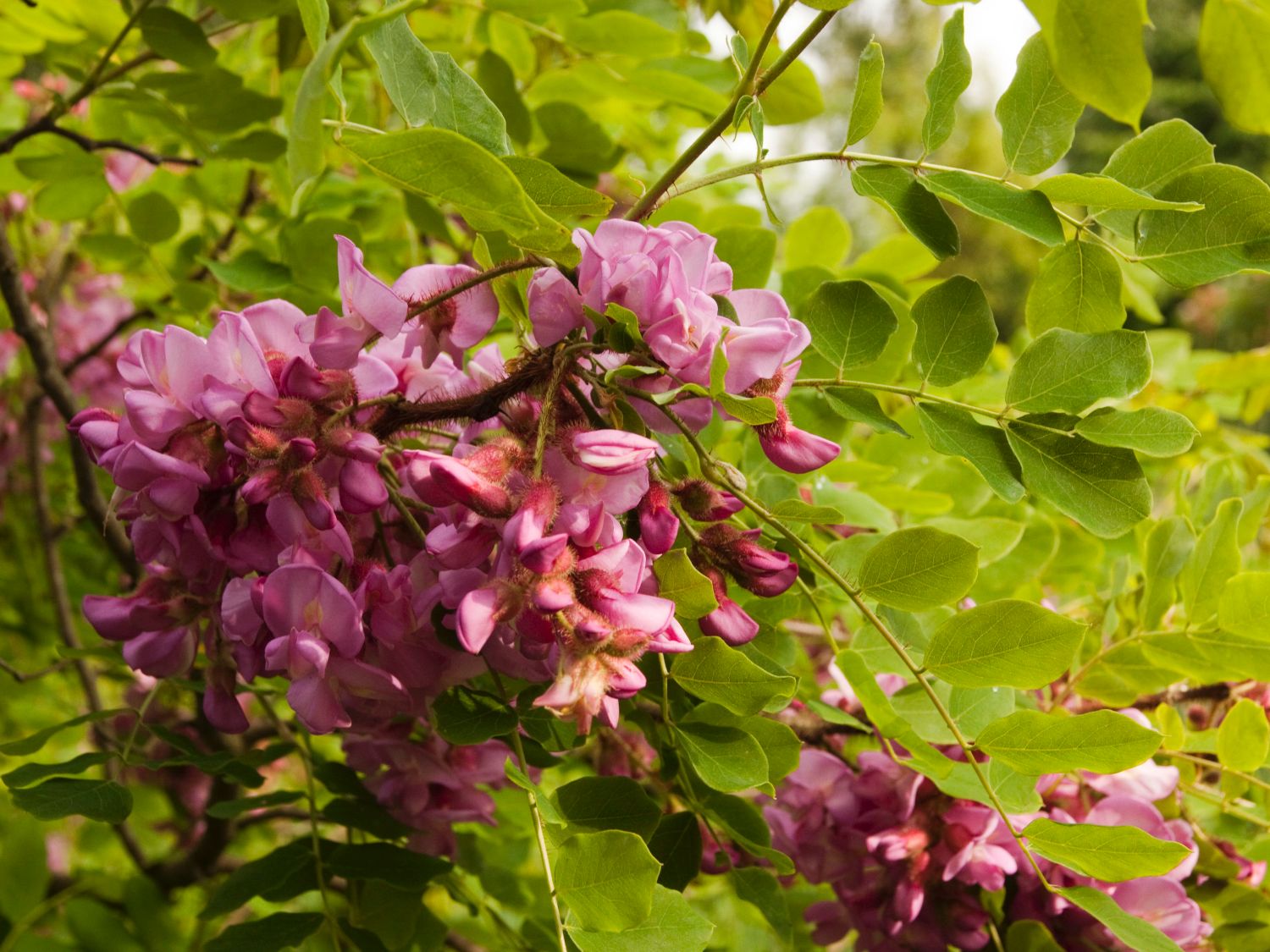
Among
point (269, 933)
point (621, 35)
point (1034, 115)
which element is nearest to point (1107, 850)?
point (1034, 115)

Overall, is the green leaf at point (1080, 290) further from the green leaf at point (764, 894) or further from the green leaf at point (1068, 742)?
the green leaf at point (764, 894)

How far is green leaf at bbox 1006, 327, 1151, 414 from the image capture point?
0.54m

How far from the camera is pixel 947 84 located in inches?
21.7

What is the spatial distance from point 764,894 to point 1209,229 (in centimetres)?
46

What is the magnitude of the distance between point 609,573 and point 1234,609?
0.40 m

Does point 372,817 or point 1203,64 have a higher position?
point 1203,64

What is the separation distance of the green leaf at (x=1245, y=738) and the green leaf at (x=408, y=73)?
60 centimetres

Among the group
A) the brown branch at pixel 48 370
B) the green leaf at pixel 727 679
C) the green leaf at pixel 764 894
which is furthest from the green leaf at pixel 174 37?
the green leaf at pixel 764 894

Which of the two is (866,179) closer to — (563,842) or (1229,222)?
(1229,222)

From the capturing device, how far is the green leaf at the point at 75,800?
0.57 metres

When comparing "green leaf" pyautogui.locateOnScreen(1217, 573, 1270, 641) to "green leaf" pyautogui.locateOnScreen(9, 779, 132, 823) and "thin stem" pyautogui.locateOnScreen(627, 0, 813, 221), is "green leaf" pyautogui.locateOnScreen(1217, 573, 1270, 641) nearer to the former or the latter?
"thin stem" pyautogui.locateOnScreen(627, 0, 813, 221)

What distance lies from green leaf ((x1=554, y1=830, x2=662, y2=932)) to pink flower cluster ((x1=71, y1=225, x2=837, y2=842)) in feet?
Result: 0.20

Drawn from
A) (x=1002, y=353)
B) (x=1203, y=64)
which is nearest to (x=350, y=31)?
(x=1203, y=64)

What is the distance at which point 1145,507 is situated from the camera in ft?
1.76
